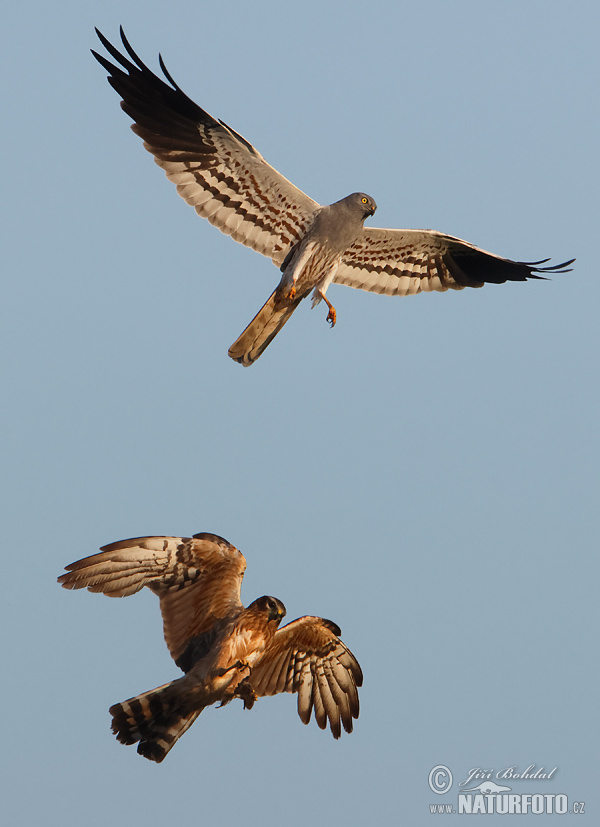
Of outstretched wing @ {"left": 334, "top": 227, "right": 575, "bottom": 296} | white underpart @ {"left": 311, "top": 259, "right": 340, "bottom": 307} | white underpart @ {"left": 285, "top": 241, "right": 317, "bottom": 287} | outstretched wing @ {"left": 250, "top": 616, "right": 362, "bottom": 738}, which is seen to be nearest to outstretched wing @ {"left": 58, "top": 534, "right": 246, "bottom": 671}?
outstretched wing @ {"left": 250, "top": 616, "right": 362, "bottom": 738}

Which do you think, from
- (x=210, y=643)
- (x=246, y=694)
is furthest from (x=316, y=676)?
(x=210, y=643)

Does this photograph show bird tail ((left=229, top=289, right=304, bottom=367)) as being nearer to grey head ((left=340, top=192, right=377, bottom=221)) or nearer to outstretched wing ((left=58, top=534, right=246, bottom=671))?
grey head ((left=340, top=192, right=377, bottom=221))

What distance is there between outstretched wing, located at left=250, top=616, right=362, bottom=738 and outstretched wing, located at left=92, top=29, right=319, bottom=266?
4.71m

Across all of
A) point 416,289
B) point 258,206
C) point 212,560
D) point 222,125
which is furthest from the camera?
point 416,289

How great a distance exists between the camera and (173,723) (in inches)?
359

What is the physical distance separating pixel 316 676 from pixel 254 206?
5.32m

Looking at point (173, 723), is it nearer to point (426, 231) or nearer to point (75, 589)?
point (75, 589)

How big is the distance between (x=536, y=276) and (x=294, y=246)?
2.99 meters

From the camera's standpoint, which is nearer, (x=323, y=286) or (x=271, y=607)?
(x=271, y=607)

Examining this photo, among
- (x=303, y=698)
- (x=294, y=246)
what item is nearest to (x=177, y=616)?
(x=303, y=698)

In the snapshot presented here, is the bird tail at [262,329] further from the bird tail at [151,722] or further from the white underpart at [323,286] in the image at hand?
the bird tail at [151,722]

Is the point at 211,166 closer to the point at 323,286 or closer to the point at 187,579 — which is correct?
the point at 323,286

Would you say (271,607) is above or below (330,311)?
below

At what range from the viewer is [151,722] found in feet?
29.7
